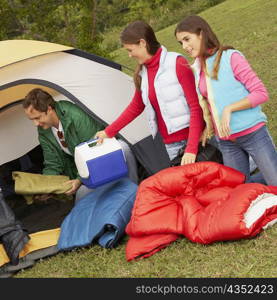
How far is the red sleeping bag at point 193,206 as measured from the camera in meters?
2.84

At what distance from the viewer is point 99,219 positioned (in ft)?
11.1

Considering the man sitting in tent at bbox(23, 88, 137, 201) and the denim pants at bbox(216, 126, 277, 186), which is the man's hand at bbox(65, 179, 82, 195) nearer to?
the man sitting in tent at bbox(23, 88, 137, 201)

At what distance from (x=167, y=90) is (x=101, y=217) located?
0.85 m

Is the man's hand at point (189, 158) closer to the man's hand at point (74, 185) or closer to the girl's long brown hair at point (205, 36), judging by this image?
the girl's long brown hair at point (205, 36)

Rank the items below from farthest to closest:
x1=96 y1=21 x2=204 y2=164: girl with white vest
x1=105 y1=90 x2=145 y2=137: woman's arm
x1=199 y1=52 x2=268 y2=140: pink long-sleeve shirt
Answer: x1=105 y1=90 x2=145 y2=137: woman's arm
x1=96 y1=21 x2=204 y2=164: girl with white vest
x1=199 y1=52 x2=268 y2=140: pink long-sleeve shirt

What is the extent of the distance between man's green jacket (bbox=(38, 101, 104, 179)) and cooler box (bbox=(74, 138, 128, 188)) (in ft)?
1.36

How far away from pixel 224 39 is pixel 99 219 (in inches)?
276

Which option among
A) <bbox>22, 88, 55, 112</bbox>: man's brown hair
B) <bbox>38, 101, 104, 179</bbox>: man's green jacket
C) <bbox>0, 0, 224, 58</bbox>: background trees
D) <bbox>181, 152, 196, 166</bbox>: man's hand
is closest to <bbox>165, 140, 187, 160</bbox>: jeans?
<bbox>181, 152, 196, 166</bbox>: man's hand

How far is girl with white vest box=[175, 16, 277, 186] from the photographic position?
284 cm

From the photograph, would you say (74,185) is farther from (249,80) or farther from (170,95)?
(249,80)

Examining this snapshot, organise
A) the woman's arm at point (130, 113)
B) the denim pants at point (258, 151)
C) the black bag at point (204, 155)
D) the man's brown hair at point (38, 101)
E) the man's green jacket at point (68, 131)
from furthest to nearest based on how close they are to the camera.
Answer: the man's green jacket at point (68, 131), the man's brown hair at point (38, 101), the woman's arm at point (130, 113), the black bag at point (204, 155), the denim pants at point (258, 151)

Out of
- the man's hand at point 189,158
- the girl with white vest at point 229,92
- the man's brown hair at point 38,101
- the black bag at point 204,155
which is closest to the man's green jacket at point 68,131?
the man's brown hair at point 38,101
